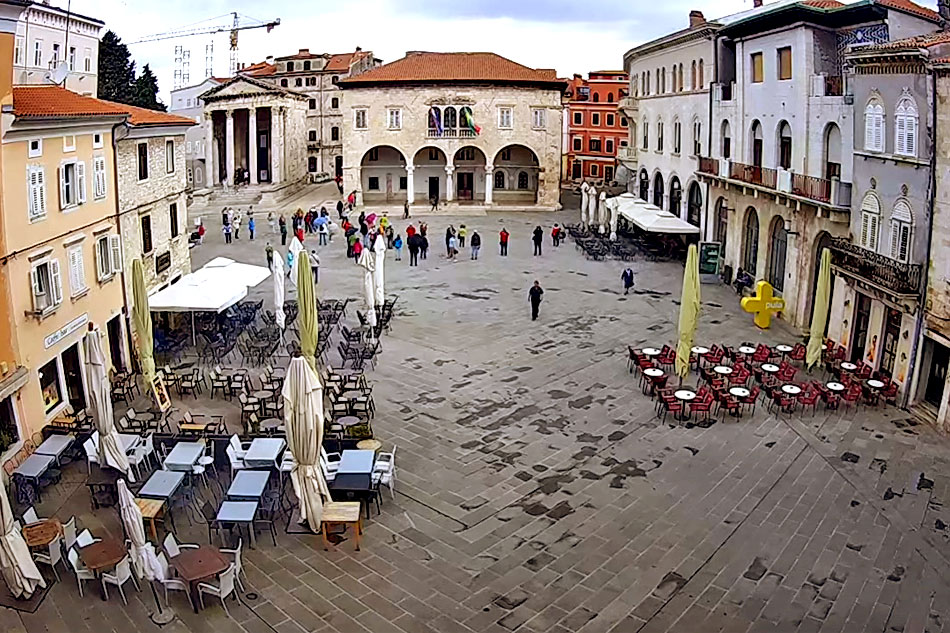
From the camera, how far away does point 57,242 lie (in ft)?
63.1

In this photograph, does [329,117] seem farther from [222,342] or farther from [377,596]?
[377,596]

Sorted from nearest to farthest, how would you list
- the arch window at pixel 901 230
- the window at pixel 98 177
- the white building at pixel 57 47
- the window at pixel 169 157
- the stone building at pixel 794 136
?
the arch window at pixel 901 230, the window at pixel 98 177, the stone building at pixel 794 136, the window at pixel 169 157, the white building at pixel 57 47

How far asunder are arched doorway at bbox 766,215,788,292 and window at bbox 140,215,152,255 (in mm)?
20628

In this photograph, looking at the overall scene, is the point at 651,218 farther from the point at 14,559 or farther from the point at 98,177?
the point at 14,559

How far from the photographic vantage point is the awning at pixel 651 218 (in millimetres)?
37781

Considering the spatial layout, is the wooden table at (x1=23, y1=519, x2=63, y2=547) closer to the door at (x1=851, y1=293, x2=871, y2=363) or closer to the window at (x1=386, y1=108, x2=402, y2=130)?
the door at (x1=851, y1=293, x2=871, y2=363)

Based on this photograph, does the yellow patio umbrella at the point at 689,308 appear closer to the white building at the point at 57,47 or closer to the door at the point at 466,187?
the white building at the point at 57,47

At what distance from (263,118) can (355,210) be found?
1848 cm

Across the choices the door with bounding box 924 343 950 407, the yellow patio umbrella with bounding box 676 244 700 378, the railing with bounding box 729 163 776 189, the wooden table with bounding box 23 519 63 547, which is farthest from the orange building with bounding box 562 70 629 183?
the wooden table with bounding box 23 519 63 547

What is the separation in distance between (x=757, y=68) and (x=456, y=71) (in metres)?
29.9

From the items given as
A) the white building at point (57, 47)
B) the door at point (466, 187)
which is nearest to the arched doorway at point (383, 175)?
the door at point (466, 187)

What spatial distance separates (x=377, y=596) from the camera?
12203 mm

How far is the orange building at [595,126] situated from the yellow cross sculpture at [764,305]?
53.4m

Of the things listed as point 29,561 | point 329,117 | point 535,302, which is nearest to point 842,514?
point 29,561
